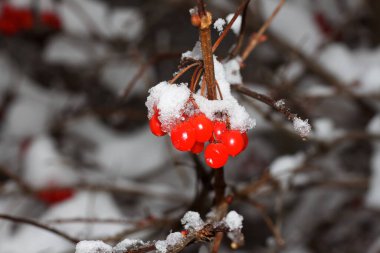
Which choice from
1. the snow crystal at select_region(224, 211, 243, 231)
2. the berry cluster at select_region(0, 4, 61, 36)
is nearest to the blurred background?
the berry cluster at select_region(0, 4, 61, 36)

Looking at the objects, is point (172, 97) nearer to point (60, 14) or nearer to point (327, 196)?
point (327, 196)

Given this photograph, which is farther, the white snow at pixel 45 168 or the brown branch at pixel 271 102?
the white snow at pixel 45 168

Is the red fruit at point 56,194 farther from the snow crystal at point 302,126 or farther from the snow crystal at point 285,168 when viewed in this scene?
the snow crystal at point 302,126

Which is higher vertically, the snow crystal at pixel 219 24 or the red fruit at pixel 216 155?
the snow crystal at pixel 219 24

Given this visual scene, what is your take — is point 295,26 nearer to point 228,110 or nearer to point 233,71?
point 233,71

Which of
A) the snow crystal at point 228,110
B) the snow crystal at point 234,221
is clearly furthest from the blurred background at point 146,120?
the snow crystal at point 228,110

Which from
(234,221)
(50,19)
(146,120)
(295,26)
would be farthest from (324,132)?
(50,19)
